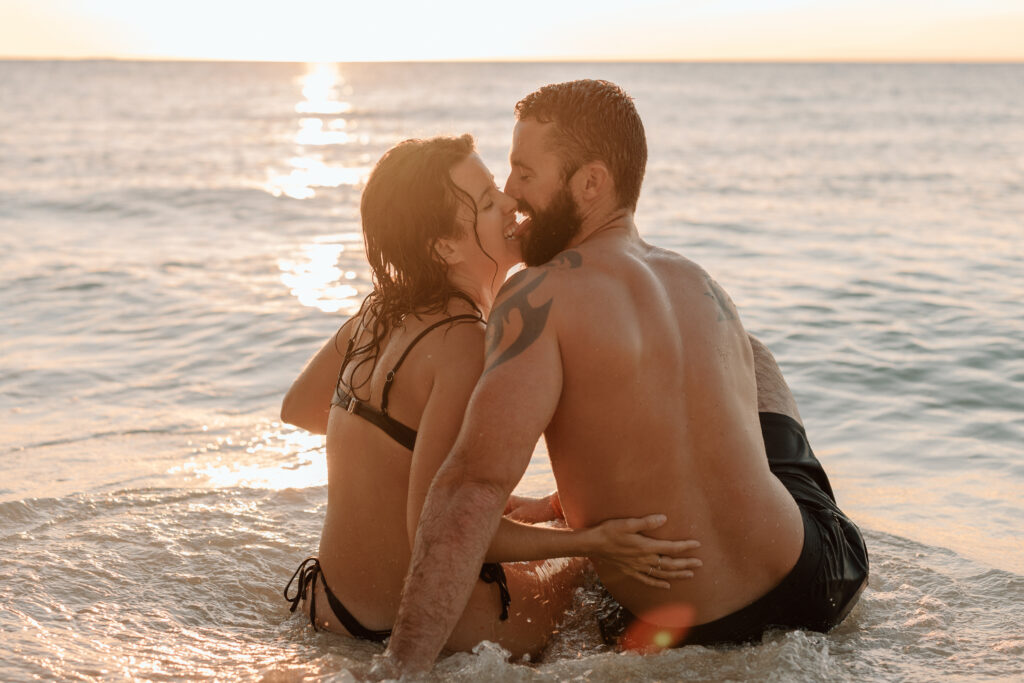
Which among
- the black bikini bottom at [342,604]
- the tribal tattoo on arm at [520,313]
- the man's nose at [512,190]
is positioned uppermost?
the man's nose at [512,190]

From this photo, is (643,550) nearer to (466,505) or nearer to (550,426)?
(550,426)

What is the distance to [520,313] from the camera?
3045mm

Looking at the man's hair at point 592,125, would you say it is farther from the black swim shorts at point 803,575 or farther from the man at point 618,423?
the black swim shorts at point 803,575

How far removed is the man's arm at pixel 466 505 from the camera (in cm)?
286

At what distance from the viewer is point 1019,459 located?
6086 mm

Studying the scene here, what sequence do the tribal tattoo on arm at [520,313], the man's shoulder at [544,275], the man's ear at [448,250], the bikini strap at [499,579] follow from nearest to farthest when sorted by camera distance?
the tribal tattoo on arm at [520,313] < the man's shoulder at [544,275] < the bikini strap at [499,579] < the man's ear at [448,250]

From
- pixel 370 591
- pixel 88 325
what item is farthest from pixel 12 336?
pixel 370 591

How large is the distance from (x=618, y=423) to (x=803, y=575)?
836mm

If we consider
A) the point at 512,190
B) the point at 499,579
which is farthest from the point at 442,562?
the point at 512,190

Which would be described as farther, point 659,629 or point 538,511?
point 538,511

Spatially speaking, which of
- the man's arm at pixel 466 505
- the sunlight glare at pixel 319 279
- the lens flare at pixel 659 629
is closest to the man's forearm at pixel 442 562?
the man's arm at pixel 466 505

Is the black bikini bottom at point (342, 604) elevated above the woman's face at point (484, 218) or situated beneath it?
situated beneath

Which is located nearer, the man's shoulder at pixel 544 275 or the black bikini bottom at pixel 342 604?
the man's shoulder at pixel 544 275

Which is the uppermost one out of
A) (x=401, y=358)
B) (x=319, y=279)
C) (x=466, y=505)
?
(x=401, y=358)
